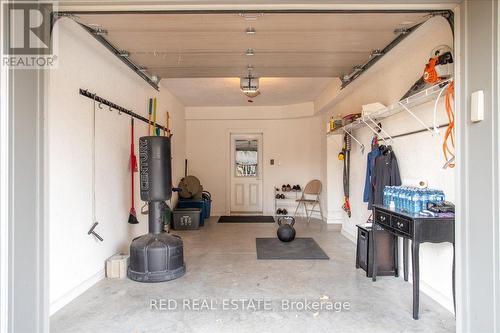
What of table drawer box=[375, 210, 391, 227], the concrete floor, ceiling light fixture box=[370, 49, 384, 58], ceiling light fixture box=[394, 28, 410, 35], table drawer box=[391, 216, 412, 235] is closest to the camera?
the concrete floor

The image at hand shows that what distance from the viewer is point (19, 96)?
1563mm

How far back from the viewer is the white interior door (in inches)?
315

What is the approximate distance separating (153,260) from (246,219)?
4101mm

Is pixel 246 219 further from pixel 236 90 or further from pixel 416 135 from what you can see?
pixel 416 135

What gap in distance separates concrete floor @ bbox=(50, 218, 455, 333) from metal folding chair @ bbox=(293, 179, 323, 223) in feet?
9.37

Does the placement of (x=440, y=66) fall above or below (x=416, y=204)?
above

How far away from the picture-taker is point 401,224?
2.72m

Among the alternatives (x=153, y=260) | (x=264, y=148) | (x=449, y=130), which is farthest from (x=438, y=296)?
(x=264, y=148)

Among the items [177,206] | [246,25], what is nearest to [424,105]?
[246,25]

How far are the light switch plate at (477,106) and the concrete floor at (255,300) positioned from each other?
170 cm

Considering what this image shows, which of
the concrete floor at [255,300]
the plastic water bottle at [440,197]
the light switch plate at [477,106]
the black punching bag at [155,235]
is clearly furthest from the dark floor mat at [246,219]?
the light switch plate at [477,106]

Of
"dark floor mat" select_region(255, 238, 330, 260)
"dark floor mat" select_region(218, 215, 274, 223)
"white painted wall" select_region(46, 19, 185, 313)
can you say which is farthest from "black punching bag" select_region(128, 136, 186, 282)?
"dark floor mat" select_region(218, 215, 274, 223)

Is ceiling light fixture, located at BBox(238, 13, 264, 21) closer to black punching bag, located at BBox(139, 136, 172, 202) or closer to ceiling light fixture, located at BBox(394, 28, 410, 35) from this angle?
ceiling light fixture, located at BBox(394, 28, 410, 35)

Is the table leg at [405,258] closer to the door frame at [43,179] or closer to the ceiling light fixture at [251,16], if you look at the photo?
the door frame at [43,179]
